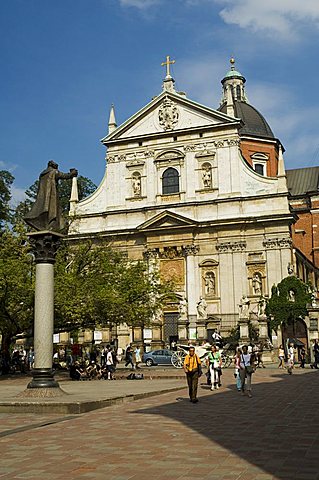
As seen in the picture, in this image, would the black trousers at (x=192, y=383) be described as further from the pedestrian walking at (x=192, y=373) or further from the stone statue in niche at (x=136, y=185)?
the stone statue in niche at (x=136, y=185)

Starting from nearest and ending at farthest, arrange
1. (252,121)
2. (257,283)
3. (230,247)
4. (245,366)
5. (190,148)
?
1. (245,366)
2. (257,283)
3. (230,247)
4. (190,148)
5. (252,121)

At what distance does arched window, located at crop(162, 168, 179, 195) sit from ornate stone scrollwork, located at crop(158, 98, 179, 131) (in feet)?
12.0

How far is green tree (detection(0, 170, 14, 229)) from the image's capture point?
53.5m

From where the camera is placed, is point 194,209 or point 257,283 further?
point 194,209

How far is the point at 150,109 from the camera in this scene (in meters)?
52.9

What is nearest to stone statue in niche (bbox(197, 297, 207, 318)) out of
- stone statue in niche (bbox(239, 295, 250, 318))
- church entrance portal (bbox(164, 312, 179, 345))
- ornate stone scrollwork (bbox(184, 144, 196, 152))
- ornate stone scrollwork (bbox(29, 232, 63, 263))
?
stone statue in niche (bbox(239, 295, 250, 318))

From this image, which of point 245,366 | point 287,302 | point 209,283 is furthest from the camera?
point 209,283

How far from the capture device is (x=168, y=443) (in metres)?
9.80

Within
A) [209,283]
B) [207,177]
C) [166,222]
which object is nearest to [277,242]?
[209,283]

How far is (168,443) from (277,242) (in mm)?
39246

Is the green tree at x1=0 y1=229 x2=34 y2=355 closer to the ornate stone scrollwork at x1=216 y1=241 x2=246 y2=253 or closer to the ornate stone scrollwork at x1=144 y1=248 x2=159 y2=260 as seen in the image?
the ornate stone scrollwork at x1=144 y1=248 x2=159 y2=260

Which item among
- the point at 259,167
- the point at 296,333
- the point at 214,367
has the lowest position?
the point at 214,367

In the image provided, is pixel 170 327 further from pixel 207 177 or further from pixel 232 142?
pixel 232 142

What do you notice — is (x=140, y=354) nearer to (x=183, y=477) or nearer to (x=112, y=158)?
(x=112, y=158)
